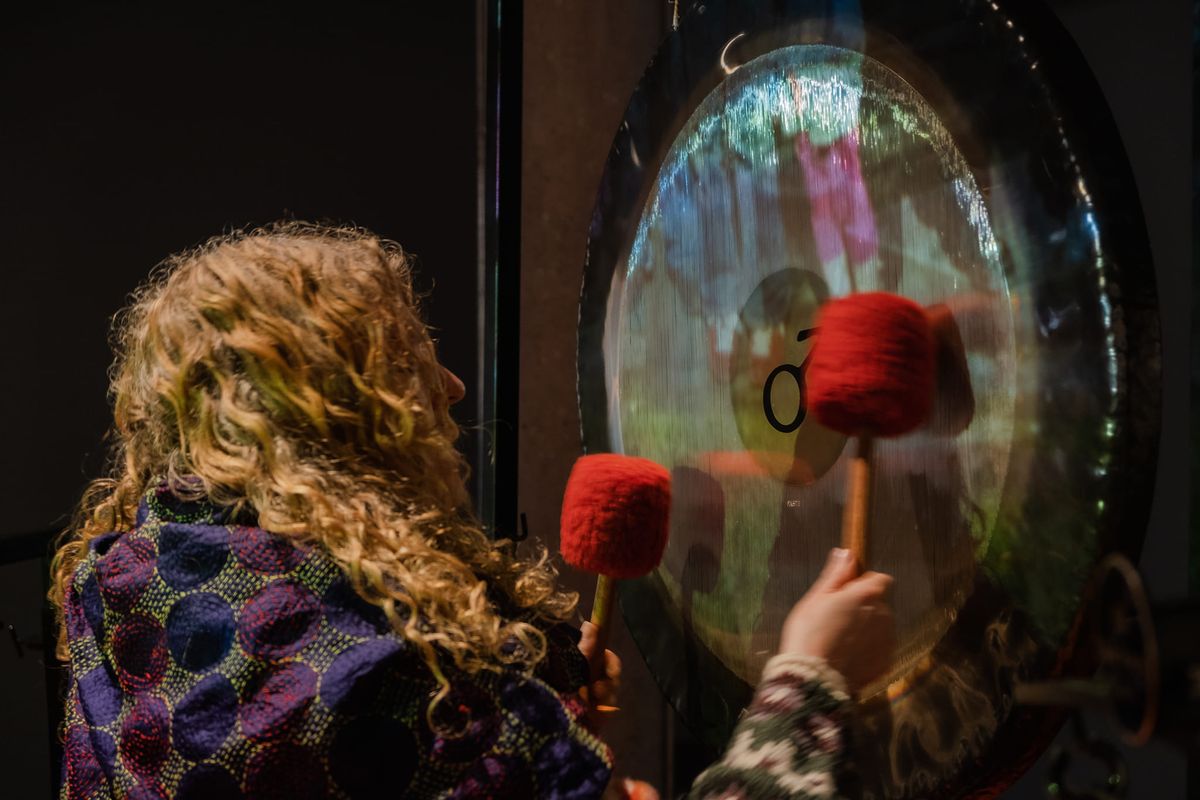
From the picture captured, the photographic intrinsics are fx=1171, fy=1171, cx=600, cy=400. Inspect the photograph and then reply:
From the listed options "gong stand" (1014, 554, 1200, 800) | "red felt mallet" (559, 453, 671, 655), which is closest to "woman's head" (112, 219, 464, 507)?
"red felt mallet" (559, 453, 671, 655)

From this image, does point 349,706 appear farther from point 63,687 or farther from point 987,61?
point 63,687

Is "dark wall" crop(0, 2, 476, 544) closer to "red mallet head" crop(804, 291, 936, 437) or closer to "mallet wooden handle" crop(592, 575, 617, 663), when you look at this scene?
"mallet wooden handle" crop(592, 575, 617, 663)

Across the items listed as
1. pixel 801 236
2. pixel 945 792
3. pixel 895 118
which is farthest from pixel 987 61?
pixel 945 792

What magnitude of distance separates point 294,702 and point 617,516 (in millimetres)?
300

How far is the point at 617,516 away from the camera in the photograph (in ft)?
3.05

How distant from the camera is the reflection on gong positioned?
0.76 meters

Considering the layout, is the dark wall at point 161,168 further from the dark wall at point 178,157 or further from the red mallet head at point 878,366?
the red mallet head at point 878,366

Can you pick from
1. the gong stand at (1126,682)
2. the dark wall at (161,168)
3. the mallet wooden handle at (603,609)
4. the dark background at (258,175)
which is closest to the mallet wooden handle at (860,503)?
the gong stand at (1126,682)

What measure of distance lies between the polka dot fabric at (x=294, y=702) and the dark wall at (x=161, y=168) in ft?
2.59

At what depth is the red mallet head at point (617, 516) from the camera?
93 centimetres

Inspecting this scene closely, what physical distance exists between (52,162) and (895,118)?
1.11m

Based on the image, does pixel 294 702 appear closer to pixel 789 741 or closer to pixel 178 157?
pixel 789 741

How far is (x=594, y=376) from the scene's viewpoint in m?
1.22

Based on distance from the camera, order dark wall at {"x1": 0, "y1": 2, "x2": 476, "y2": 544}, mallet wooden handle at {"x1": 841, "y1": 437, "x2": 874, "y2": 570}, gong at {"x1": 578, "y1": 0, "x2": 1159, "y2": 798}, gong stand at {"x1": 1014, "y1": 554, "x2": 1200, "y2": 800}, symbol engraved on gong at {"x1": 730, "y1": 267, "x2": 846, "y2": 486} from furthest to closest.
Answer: dark wall at {"x1": 0, "y1": 2, "x2": 476, "y2": 544}
symbol engraved on gong at {"x1": 730, "y1": 267, "x2": 846, "y2": 486}
mallet wooden handle at {"x1": 841, "y1": 437, "x2": 874, "y2": 570}
gong at {"x1": 578, "y1": 0, "x2": 1159, "y2": 798}
gong stand at {"x1": 1014, "y1": 554, "x2": 1200, "y2": 800}
